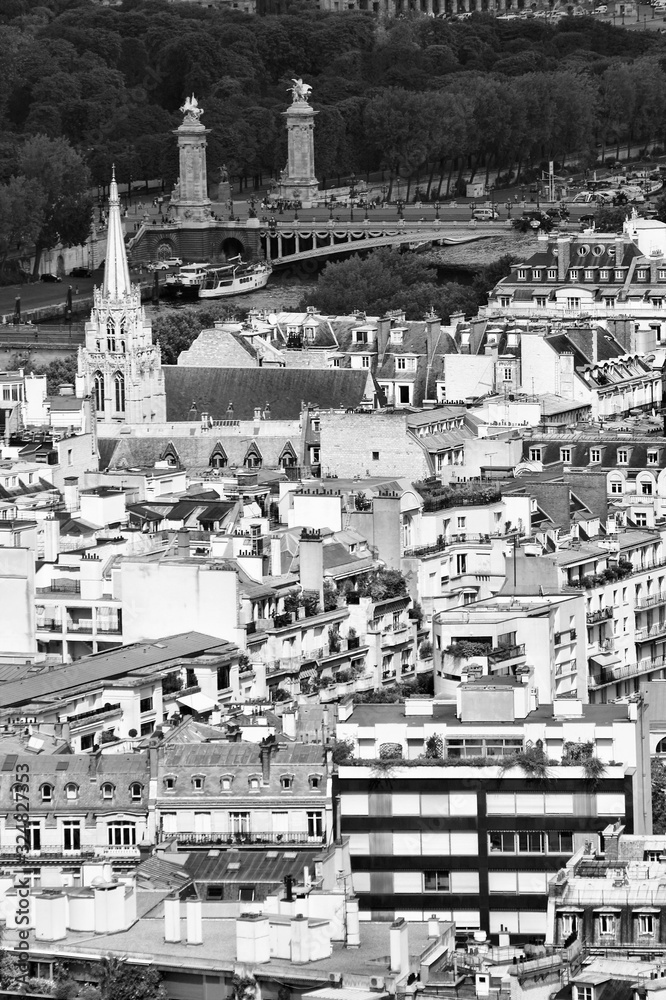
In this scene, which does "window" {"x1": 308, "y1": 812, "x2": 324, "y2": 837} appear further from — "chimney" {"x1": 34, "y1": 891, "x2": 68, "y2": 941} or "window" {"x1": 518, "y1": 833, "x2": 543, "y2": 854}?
"chimney" {"x1": 34, "y1": 891, "x2": 68, "y2": 941}

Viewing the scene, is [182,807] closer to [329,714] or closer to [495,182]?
[329,714]

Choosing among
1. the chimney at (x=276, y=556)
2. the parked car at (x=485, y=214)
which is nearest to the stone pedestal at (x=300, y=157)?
the parked car at (x=485, y=214)

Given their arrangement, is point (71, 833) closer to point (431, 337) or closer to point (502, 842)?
point (502, 842)

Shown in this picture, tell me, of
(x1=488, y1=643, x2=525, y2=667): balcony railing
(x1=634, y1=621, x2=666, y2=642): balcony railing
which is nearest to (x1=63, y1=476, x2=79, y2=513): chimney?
(x1=634, y1=621, x2=666, y2=642): balcony railing

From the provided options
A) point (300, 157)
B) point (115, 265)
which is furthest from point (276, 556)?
point (300, 157)

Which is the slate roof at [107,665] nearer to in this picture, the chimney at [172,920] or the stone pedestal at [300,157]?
the chimney at [172,920]

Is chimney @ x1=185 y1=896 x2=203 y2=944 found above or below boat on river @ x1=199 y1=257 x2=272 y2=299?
above
